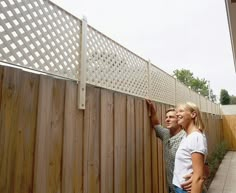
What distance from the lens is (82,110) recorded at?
5.97 ft

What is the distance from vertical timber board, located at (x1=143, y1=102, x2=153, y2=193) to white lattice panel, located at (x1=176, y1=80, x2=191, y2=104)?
5.15ft

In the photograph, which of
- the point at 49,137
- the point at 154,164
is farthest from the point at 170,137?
the point at 49,137

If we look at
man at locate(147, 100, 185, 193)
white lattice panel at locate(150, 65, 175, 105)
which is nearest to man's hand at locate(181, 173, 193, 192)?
man at locate(147, 100, 185, 193)

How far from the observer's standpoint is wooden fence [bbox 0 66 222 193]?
128 centimetres

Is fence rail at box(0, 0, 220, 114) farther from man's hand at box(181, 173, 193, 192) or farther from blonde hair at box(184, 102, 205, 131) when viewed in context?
man's hand at box(181, 173, 193, 192)

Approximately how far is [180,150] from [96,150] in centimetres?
68

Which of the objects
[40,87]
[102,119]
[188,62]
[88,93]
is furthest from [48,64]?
[188,62]

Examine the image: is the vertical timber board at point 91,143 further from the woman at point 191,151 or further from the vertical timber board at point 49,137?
the woman at point 191,151

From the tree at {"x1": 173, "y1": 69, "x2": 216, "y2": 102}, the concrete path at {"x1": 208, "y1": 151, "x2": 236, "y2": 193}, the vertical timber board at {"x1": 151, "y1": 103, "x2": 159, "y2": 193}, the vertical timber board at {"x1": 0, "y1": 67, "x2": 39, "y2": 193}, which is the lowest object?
the concrete path at {"x1": 208, "y1": 151, "x2": 236, "y2": 193}

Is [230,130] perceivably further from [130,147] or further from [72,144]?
[72,144]

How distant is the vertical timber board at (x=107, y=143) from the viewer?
201 cm

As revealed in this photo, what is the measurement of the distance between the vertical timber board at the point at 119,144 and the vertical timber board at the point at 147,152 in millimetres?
515

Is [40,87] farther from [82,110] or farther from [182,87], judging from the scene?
[182,87]

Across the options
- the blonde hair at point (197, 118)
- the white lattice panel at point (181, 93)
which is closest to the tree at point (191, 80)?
the white lattice panel at point (181, 93)
